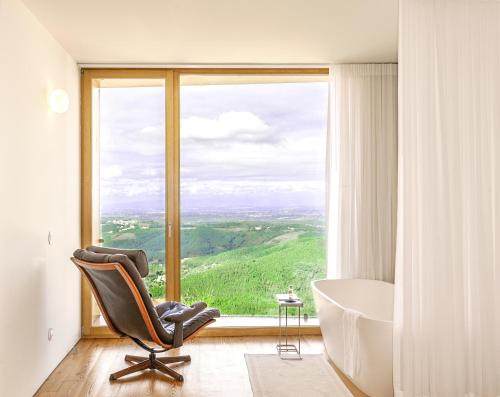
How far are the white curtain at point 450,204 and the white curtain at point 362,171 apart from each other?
1929mm

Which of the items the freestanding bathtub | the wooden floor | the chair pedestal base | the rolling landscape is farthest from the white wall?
the freestanding bathtub

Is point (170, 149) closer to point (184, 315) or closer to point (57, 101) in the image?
point (57, 101)

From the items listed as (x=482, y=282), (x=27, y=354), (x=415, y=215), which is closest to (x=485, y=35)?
(x=415, y=215)

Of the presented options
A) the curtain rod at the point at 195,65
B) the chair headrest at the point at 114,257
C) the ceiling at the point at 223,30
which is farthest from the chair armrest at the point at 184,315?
the curtain rod at the point at 195,65

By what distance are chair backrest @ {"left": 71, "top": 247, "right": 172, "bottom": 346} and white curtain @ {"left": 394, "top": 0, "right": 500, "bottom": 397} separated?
170cm

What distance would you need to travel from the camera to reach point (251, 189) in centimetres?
548

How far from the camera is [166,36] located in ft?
14.5

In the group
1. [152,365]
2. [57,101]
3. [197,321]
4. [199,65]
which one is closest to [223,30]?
[199,65]

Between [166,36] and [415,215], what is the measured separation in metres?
2.45

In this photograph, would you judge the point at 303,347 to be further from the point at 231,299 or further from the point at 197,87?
the point at 197,87

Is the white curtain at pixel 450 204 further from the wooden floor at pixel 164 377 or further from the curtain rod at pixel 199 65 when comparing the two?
the curtain rod at pixel 199 65

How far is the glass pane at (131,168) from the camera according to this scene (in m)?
5.43

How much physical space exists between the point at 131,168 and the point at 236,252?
134cm

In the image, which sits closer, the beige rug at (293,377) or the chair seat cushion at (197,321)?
the beige rug at (293,377)
